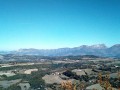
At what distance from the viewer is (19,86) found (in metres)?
71.1

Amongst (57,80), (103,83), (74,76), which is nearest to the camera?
(103,83)

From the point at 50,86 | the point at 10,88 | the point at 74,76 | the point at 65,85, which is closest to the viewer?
the point at 65,85

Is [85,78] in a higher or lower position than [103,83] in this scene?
lower

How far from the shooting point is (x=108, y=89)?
1750cm

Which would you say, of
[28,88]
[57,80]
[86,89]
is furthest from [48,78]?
[86,89]

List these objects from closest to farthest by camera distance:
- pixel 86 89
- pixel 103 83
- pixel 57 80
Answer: pixel 103 83
pixel 86 89
pixel 57 80

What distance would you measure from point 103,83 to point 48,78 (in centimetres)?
7162

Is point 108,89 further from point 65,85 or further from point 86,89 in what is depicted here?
point 86,89

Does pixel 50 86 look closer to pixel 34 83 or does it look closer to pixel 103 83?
pixel 34 83

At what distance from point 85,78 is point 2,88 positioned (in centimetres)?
3102

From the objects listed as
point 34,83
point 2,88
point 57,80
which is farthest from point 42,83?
point 2,88

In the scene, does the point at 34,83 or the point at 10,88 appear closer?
the point at 10,88

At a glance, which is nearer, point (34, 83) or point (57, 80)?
point (34, 83)

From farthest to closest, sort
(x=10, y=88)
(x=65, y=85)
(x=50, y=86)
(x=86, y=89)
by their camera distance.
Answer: (x=50, y=86) → (x=10, y=88) → (x=86, y=89) → (x=65, y=85)
